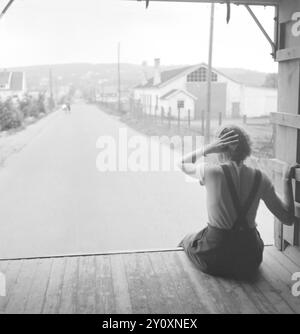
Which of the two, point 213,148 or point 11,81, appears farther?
point 11,81

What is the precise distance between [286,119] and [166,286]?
157 centimetres

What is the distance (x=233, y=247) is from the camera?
341 cm

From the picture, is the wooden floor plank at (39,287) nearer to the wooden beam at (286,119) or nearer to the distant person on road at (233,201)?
the distant person on road at (233,201)

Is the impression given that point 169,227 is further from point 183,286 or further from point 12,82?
Result: point 12,82

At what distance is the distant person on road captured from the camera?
131 inches

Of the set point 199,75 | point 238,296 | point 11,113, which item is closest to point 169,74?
point 199,75

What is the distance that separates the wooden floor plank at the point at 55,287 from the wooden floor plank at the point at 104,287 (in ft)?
0.86

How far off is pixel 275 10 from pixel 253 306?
237cm

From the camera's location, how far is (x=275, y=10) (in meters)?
4.06

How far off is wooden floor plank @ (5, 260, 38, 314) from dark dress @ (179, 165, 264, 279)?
126cm

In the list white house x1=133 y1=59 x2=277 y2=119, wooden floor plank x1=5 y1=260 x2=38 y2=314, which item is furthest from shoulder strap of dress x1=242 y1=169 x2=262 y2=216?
white house x1=133 y1=59 x2=277 y2=119

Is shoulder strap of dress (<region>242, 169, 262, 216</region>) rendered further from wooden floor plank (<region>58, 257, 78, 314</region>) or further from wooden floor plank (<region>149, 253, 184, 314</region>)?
wooden floor plank (<region>58, 257, 78, 314</region>)

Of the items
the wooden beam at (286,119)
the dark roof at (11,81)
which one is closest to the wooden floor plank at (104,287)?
the wooden beam at (286,119)

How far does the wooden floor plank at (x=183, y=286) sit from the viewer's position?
3.13 meters
